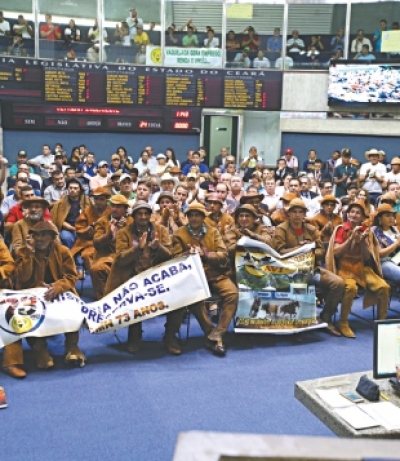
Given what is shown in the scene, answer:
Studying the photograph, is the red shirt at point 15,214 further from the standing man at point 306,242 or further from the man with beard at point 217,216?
the standing man at point 306,242

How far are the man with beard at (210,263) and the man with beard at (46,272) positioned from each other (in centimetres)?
120

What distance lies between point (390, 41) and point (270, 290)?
1040 centimetres

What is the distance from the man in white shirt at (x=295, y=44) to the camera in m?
14.5

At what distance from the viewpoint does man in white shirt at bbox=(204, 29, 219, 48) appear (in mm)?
14227

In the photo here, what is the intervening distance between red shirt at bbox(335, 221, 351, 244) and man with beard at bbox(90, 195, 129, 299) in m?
2.48

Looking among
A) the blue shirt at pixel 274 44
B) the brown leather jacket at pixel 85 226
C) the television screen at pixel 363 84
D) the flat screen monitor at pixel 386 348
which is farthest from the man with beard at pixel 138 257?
the blue shirt at pixel 274 44

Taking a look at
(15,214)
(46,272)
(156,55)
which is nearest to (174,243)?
(46,272)

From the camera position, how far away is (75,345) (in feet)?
17.3

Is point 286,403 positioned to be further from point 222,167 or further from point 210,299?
point 222,167

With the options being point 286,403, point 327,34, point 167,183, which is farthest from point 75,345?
point 327,34

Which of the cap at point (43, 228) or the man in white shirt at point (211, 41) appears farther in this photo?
the man in white shirt at point (211, 41)

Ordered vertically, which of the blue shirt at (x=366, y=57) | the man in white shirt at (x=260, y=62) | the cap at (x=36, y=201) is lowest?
the cap at (x=36, y=201)

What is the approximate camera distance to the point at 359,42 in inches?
561

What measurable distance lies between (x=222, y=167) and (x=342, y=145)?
3.89 metres
